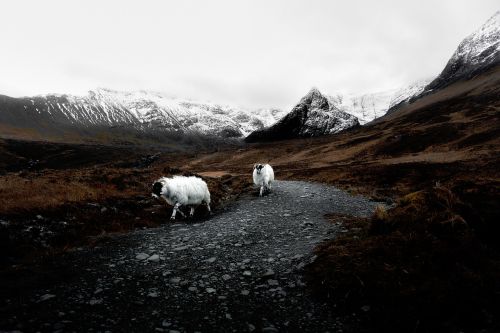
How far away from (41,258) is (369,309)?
8.68 m

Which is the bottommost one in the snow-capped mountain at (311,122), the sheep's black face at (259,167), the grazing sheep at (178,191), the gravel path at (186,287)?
the gravel path at (186,287)

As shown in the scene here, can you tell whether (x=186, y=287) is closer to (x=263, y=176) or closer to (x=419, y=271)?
(x=419, y=271)

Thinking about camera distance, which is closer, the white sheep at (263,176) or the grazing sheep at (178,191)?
the grazing sheep at (178,191)

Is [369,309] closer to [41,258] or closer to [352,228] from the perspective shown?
[352,228]

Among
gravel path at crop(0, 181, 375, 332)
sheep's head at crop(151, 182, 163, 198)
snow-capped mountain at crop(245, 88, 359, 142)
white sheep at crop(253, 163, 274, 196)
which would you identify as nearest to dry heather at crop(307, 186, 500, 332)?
gravel path at crop(0, 181, 375, 332)

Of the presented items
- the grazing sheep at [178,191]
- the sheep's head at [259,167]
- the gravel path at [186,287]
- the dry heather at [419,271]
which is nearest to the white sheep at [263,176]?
the sheep's head at [259,167]

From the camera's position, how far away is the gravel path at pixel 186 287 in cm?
644

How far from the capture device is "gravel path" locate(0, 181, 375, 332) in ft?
21.1

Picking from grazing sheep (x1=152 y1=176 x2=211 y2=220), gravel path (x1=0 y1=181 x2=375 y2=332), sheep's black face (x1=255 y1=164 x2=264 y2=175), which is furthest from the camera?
sheep's black face (x1=255 y1=164 x2=264 y2=175)

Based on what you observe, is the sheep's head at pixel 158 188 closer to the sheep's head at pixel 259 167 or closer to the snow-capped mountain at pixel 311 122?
the sheep's head at pixel 259 167

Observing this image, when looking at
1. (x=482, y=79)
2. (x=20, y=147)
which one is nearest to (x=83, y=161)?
(x=20, y=147)

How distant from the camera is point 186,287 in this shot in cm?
813

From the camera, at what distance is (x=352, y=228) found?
1255 centimetres

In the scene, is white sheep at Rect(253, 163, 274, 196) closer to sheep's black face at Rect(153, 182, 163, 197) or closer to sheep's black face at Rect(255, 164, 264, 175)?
sheep's black face at Rect(255, 164, 264, 175)
